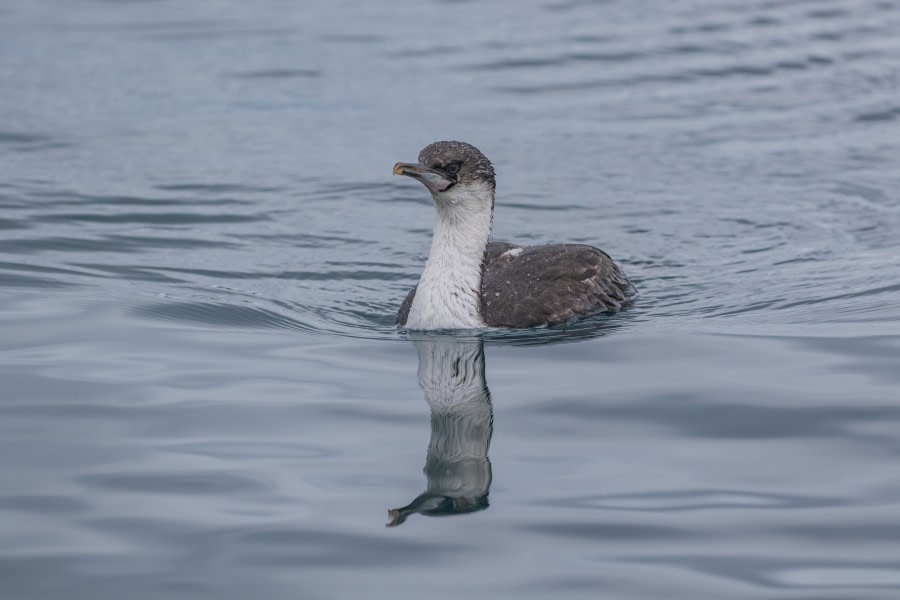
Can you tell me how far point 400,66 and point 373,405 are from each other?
42.9ft

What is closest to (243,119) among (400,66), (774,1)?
(400,66)

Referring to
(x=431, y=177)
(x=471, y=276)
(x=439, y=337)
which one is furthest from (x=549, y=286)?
(x=431, y=177)

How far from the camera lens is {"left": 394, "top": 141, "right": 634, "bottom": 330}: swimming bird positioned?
9.69 meters

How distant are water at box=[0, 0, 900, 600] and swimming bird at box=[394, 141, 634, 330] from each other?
240 mm

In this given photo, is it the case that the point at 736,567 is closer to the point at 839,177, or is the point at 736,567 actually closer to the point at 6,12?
the point at 839,177

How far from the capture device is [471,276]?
9.91 metres

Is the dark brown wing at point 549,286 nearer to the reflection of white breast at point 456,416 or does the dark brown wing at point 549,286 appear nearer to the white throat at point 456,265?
the white throat at point 456,265

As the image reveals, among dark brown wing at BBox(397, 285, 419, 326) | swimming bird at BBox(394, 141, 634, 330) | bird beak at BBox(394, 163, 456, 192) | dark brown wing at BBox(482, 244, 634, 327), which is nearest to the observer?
bird beak at BBox(394, 163, 456, 192)

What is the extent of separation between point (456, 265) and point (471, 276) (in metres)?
0.14

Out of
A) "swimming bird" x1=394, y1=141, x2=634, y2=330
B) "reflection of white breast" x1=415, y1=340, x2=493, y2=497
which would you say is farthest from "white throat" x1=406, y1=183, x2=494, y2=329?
"reflection of white breast" x1=415, y1=340, x2=493, y2=497

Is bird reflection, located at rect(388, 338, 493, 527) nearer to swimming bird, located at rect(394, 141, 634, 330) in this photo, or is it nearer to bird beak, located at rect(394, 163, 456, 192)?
swimming bird, located at rect(394, 141, 634, 330)

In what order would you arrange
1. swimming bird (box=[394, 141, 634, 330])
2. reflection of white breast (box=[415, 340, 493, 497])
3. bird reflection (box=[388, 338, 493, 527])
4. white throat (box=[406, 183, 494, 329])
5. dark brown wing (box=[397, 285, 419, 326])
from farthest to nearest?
1. dark brown wing (box=[397, 285, 419, 326])
2. white throat (box=[406, 183, 494, 329])
3. swimming bird (box=[394, 141, 634, 330])
4. reflection of white breast (box=[415, 340, 493, 497])
5. bird reflection (box=[388, 338, 493, 527])

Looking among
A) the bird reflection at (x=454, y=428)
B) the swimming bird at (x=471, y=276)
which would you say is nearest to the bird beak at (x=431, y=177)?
the swimming bird at (x=471, y=276)

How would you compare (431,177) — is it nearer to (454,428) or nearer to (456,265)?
(456,265)
